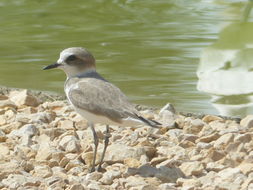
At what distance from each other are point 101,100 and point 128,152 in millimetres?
405

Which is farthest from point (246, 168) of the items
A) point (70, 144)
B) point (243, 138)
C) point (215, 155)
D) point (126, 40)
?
point (126, 40)

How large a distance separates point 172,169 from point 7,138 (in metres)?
1.42

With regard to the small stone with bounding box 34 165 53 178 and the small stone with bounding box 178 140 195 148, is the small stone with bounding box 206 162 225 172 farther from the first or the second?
the small stone with bounding box 34 165 53 178

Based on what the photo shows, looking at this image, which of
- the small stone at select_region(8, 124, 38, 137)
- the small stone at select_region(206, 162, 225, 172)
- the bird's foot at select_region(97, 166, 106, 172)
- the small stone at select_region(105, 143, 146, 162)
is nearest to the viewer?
the small stone at select_region(206, 162, 225, 172)

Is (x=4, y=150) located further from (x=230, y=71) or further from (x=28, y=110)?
(x=230, y=71)

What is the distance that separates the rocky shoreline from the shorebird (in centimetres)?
25

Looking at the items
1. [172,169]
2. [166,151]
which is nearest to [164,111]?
[166,151]

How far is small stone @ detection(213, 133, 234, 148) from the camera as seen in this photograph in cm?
617

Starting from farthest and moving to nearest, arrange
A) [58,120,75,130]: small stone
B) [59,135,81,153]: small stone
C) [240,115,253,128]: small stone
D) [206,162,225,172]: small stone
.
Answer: [58,120,75,130]: small stone → [240,115,253,128]: small stone → [59,135,81,153]: small stone → [206,162,225,172]: small stone

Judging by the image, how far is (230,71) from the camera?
843cm

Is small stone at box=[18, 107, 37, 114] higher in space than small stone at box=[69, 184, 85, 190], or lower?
lower

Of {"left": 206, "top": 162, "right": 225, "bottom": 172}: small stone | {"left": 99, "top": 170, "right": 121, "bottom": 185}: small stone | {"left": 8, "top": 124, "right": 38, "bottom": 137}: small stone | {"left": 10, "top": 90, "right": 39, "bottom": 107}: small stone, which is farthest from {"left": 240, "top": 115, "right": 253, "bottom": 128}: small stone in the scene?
{"left": 10, "top": 90, "right": 39, "bottom": 107}: small stone

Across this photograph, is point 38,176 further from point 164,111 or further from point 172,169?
point 164,111

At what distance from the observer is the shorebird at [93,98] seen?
19.0 ft
